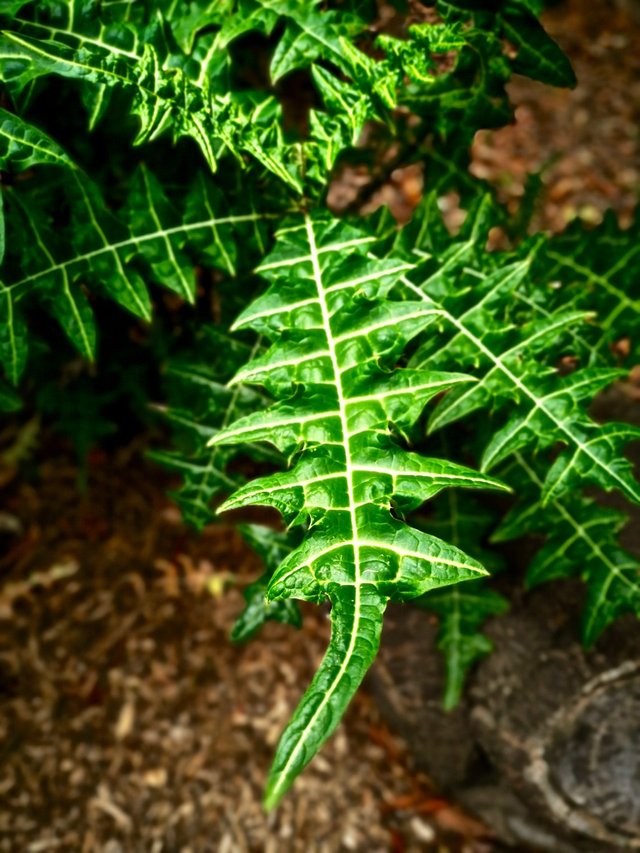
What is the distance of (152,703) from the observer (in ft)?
7.07

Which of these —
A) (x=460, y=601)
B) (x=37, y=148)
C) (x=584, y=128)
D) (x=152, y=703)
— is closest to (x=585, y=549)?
(x=460, y=601)

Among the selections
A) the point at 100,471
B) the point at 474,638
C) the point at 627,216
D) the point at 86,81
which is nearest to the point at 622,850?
the point at 474,638

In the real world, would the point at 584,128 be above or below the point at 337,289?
below

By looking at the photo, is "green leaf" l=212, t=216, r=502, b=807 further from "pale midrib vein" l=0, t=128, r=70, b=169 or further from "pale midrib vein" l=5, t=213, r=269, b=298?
"pale midrib vein" l=0, t=128, r=70, b=169

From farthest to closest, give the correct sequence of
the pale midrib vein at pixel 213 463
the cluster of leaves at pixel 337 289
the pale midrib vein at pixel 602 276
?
the pale midrib vein at pixel 602 276 → the pale midrib vein at pixel 213 463 → the cluster of leaves at pixel 337 289

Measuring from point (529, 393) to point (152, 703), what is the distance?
1.46 m

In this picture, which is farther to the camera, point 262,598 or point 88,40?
point 262,598

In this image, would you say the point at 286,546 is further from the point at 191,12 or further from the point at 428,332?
the point at 191,12

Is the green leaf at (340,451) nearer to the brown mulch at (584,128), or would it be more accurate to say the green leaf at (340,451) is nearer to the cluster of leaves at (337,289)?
the cluster of leaves at (337,289)

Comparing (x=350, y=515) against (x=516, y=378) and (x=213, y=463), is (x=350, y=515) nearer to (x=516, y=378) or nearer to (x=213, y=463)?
(x=516, y=378)

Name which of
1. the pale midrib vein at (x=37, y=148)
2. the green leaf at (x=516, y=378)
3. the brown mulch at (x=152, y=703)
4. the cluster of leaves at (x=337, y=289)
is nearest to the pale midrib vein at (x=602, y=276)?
the cluster of leaves at (x=337, y=289)

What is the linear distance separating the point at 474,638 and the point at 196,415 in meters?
0.76

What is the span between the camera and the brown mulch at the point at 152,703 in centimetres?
202

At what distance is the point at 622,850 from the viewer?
69.1 inches
